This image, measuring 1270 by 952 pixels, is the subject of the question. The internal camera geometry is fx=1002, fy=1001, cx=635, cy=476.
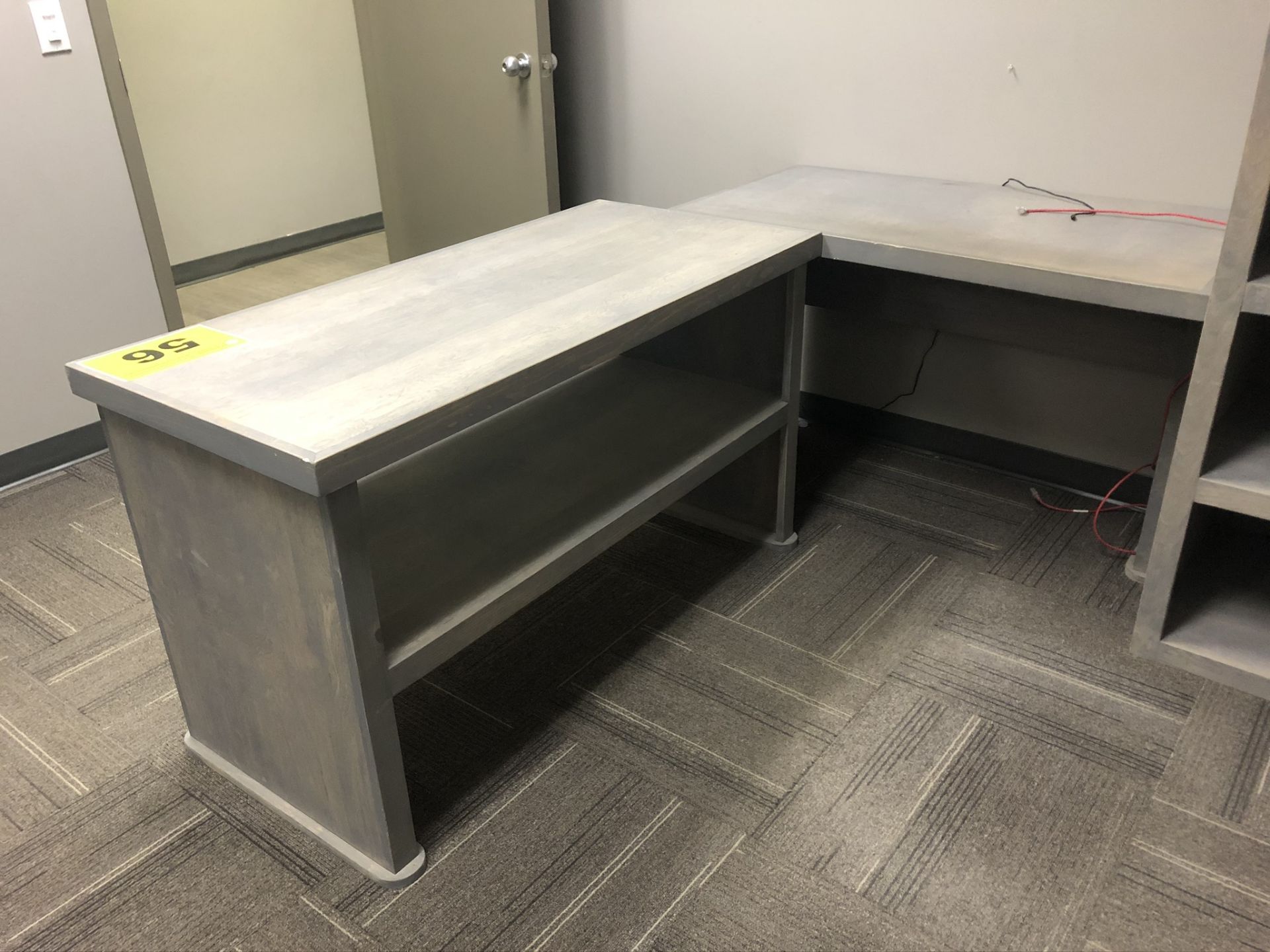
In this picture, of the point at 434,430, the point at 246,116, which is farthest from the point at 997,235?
the point at 246,116

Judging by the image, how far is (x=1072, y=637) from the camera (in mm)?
1800

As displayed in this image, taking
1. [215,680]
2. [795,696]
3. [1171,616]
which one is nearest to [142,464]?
[215,680]

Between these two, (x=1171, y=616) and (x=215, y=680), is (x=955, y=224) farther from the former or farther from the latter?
(x=215, y=680)

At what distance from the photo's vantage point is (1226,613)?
1.74m

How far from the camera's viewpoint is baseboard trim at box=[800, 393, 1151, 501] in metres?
2.21

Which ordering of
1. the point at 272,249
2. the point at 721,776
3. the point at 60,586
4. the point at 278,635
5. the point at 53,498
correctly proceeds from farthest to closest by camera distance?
the point at 272,249 → the point at 53,498 → the point at 60,586 → the point at 721,776 → the point at 278,635

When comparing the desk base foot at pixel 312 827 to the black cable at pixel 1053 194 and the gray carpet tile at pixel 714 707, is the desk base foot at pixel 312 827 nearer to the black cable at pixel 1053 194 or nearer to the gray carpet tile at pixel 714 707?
the gray carpet tile at pixel 714 707

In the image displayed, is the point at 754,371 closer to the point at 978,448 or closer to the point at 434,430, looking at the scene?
the point at 978,448

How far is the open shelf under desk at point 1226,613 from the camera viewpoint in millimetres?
1647

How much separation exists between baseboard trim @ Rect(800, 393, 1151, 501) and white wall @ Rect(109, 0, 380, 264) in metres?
2.36

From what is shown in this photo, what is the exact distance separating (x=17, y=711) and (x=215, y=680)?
1.73ft

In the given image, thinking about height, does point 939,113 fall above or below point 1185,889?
above

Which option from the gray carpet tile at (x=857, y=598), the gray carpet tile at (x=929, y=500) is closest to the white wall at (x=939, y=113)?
the gray carpet tile at (x=929, y=500)

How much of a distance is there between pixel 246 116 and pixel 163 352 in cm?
293
